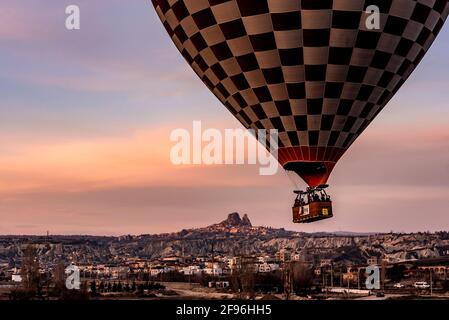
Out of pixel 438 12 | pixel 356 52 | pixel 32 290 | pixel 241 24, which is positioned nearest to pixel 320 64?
pixel 356 52

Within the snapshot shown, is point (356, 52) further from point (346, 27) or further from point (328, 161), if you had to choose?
point (328, 161)

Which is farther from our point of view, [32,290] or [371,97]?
[32,290]
